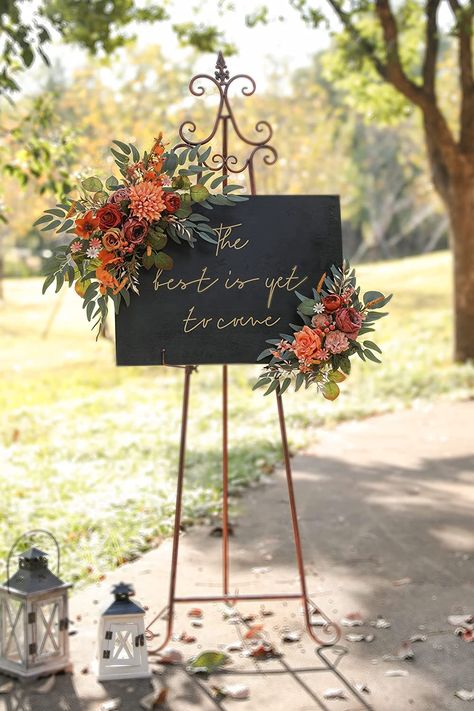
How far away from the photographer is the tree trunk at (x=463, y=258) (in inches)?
472

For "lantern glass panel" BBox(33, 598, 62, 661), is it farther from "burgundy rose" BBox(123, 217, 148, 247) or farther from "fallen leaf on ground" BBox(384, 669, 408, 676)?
"burgundy rose" BBox(123, 217, 148, 247)

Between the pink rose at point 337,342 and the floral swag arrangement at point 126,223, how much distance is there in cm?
64

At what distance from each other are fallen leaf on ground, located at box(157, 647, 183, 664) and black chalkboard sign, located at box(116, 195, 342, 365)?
1321 mm

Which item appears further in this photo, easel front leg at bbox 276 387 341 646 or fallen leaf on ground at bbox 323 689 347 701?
easel front leg at bbox 276 387 341 646

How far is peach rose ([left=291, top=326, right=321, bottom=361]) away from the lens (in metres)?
3.80

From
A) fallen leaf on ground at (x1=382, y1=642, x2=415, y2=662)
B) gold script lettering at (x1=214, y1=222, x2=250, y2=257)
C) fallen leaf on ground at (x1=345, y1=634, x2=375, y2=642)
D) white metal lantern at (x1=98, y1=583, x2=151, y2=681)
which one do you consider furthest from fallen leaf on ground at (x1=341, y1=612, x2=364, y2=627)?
gold script lettering at (x1=214, y1=222, x2=250, y2=257)

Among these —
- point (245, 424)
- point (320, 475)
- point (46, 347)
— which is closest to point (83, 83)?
point (46, 347)

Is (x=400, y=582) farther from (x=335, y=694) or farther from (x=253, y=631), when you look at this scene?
(x=335, y=694)

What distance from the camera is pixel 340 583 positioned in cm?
515

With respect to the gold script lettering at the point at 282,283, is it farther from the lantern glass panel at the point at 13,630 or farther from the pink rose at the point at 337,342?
the lantern glass panel at the point at 13,630

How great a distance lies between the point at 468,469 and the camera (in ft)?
25.5

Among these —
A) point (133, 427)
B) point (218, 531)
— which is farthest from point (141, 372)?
point (218, 531)

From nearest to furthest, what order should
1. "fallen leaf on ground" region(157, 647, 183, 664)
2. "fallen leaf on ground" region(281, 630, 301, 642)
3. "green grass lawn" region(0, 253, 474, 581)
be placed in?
1. "fallen leaf on ground" region(157, 647, 183, 664)
2. "fallen leaf on ground" region(281, 630, 301, 642)
3. "green grass lawn" region(0, 253, 474, 581)

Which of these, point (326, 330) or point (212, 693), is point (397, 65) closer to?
point (326, 330)
